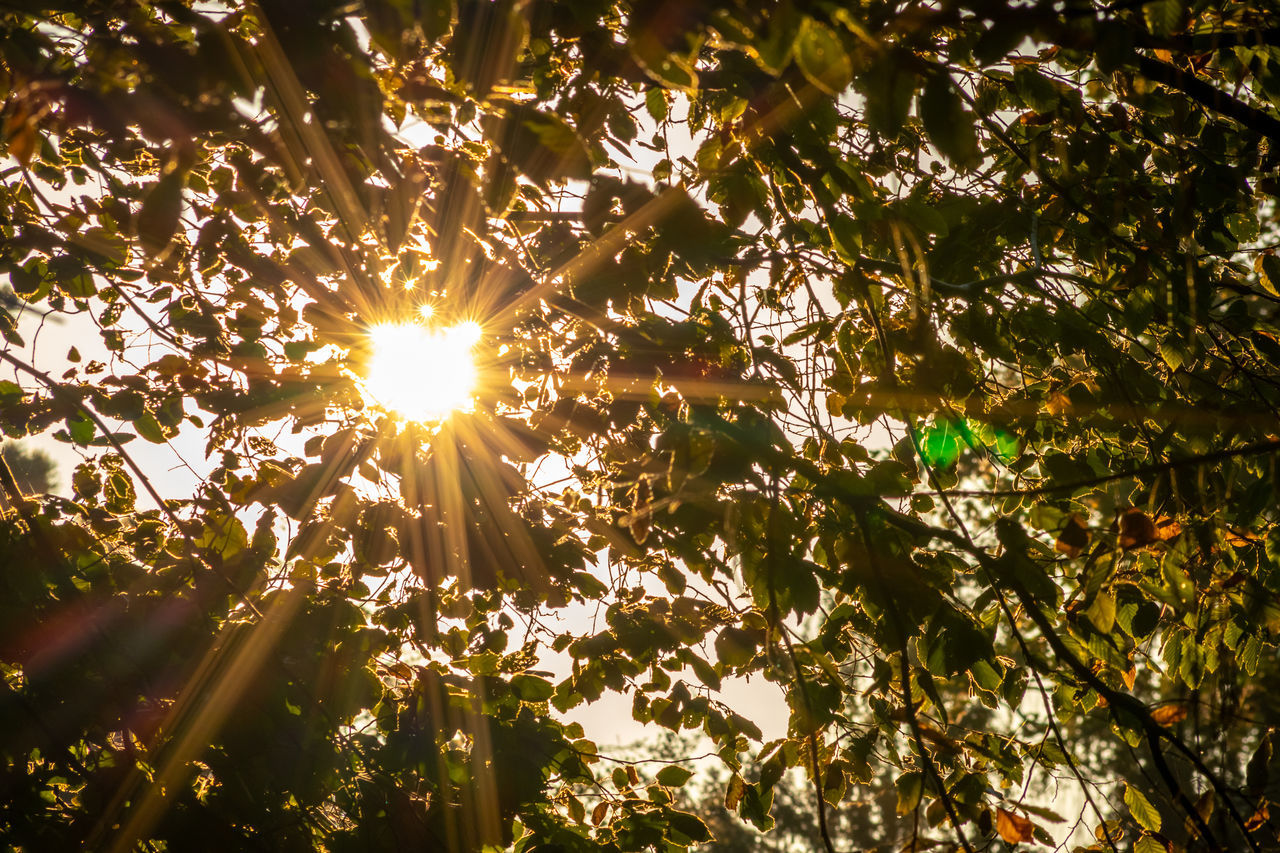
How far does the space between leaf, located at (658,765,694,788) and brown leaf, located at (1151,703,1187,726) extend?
151cm

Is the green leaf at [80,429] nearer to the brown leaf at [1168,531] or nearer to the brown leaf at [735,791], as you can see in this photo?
the brown leaf at [735,791]

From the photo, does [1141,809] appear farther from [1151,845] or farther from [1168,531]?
[1168,531]

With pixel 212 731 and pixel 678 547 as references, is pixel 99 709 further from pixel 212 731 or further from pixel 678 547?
pixel 678 547

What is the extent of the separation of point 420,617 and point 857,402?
79.2 inches

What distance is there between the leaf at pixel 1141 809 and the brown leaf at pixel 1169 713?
0.50 metres

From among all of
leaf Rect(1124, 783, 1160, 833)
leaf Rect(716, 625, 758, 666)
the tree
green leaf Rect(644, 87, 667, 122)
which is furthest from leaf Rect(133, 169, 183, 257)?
leaf Rect(1124, 783, 1160, 833)

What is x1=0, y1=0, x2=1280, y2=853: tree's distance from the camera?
175 cm

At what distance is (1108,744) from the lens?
56.1 feet

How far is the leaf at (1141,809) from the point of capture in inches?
83.1

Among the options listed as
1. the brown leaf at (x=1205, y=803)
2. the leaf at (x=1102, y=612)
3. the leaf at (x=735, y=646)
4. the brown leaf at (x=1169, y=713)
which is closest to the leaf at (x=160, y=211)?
the leaf at (x=735, y=646)

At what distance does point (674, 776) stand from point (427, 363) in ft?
5.87

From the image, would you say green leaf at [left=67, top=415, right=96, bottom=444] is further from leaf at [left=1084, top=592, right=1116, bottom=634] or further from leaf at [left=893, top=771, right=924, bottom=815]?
leaf at [left=1084, top=592, right=1116, bottom=634]

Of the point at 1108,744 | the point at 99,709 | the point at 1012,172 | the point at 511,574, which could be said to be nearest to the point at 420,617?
the point at 511,574

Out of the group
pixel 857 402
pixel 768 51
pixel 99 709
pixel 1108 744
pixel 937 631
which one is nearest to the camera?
pixel 768 51
